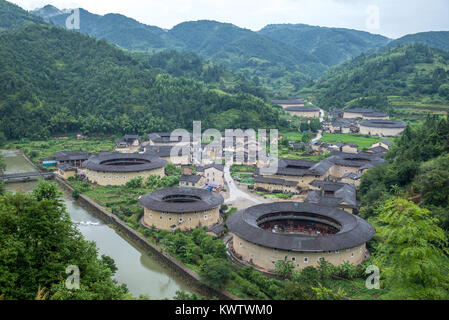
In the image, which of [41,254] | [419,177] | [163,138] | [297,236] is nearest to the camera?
[41,254]

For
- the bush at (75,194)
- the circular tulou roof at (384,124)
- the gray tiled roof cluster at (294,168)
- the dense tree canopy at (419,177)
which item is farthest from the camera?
the circular tulou roof at (384,124)

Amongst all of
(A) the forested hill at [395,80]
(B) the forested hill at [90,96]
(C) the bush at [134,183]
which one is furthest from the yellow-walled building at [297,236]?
(A) the forested hill at [395,80]

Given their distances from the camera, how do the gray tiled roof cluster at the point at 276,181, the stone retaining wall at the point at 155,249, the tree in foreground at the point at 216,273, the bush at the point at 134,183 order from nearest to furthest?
the tree in foreground at the point at 216,273 → the stone retaining wall at the point at 155,249 → the gray tiled roof cluster at the point at 276,181 → the bush at the point at 134,183

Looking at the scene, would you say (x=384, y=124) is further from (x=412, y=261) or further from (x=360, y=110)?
(x=412, y=261)

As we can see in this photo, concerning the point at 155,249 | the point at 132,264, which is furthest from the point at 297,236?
the point at 132,264

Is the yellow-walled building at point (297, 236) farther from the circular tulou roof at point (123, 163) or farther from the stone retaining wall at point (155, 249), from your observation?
the circular tulou roof at point (123, 163)

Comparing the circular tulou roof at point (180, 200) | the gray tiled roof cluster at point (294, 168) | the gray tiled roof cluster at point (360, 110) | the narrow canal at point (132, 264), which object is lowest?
the narrow canal at point (132, 264)

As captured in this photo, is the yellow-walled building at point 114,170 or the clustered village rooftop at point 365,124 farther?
the clustered village rooftop at point 365,124
